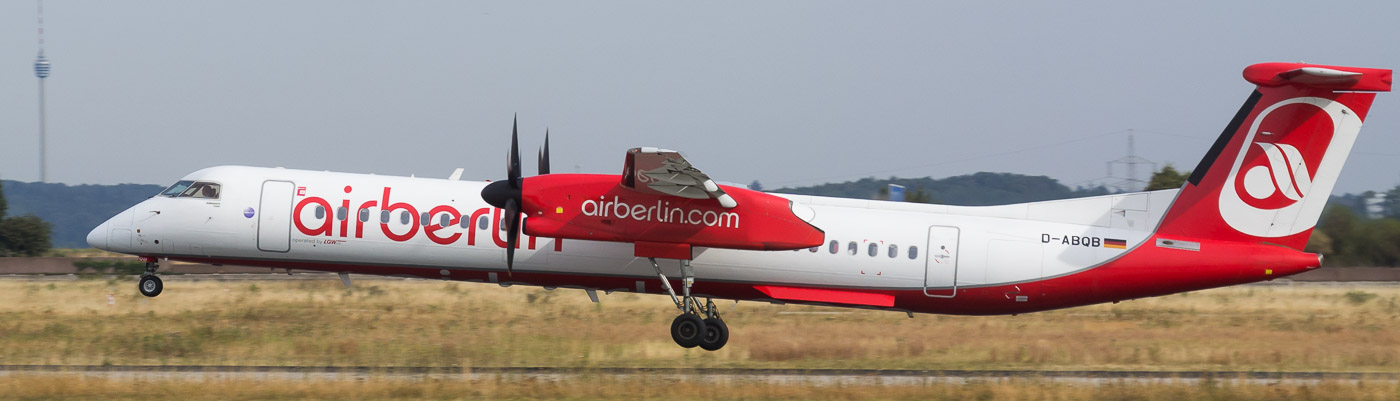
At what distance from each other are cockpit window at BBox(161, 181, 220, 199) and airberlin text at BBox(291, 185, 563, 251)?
70.2 inches

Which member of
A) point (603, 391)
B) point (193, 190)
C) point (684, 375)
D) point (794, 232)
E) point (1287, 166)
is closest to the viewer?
point (603, 391)

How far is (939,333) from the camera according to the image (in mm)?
23391

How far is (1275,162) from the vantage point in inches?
678

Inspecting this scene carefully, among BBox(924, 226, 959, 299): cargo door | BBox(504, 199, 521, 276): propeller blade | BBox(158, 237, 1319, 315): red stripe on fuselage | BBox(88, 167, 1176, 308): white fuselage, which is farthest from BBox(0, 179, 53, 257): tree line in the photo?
BBox(924, 226, 959, 299): cargo door

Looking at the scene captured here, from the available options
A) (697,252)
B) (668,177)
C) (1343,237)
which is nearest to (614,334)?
(697,252)

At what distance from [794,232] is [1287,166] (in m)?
7.25

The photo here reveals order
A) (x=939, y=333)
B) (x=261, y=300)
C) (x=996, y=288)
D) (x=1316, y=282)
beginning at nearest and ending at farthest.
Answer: (x=996, y=288), (x=939, y=333), (x=261, y=300), (x=1316, y=282)

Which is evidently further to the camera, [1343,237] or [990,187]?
[990,187]

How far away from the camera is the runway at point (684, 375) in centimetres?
1711

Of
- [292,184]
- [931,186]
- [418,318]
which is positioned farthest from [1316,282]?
[931,186]

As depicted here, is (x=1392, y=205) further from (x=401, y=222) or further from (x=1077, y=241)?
(x=401, y=222)

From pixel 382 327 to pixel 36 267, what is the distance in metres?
22.1

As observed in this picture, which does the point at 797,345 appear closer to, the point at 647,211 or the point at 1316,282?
the point at 647,211

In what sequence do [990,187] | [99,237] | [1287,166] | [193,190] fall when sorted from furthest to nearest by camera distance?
[990,187], [99,237], [193,190], [1287,166]
